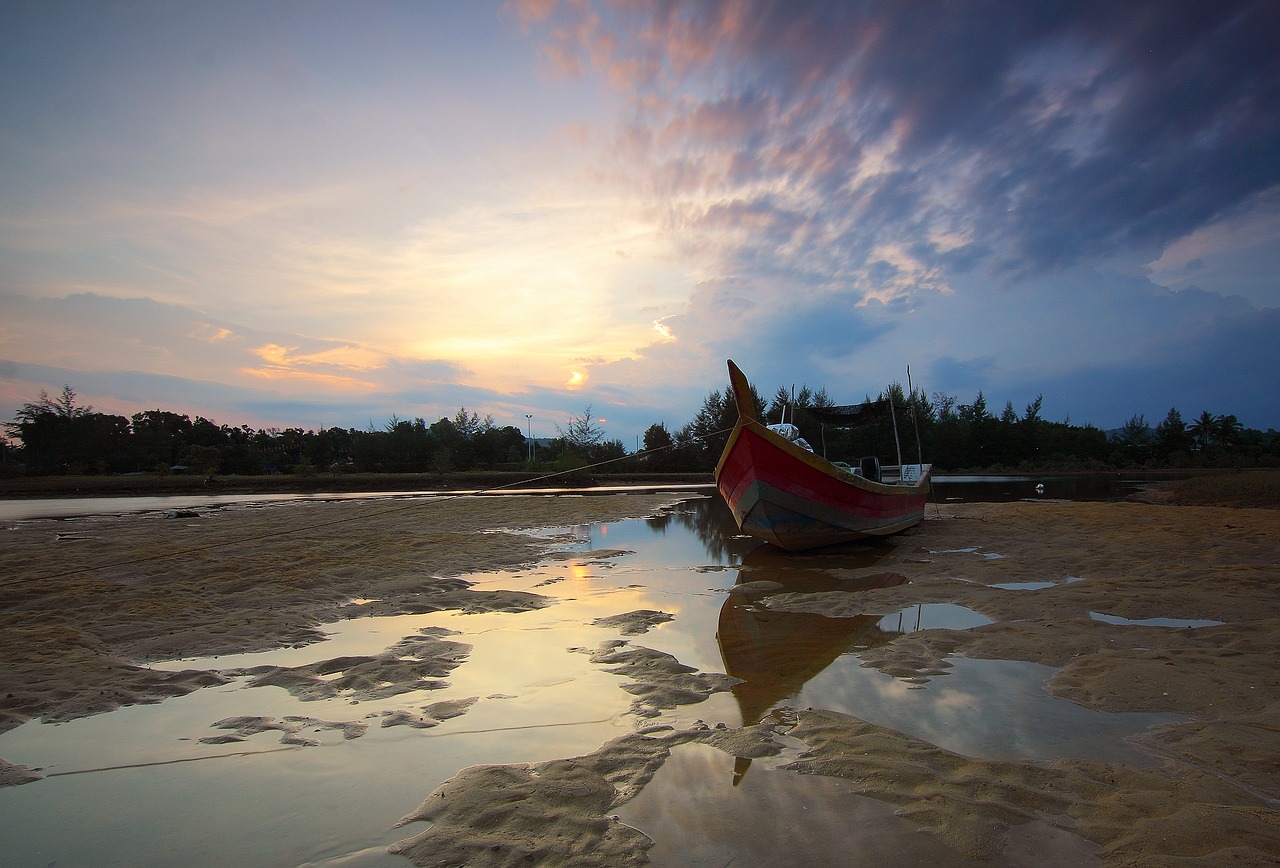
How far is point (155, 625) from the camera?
5.91 m

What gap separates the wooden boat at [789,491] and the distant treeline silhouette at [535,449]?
113 ft

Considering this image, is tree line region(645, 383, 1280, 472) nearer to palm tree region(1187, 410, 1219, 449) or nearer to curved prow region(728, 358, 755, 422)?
palm tree region(1187, 410, 1219, 449)

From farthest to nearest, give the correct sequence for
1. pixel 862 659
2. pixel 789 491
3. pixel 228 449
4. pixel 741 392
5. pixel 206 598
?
pixel 228 449
pixel 789 491
pixel 741 392
pixel 206 598
pixel 862 659

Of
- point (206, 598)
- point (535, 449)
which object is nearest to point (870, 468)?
point (206, 598)

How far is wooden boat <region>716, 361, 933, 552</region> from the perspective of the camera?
1039cm

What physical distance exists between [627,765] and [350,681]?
8.31 feet

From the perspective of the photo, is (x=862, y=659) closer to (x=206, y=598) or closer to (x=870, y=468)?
(x=206, y=598)

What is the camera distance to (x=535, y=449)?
73250 millimetres

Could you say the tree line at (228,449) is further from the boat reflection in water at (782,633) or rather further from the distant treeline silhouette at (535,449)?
the boat reflection in water at (782,633)

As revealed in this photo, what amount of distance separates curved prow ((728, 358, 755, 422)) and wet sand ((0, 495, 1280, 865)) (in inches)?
108

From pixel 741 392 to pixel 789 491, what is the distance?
207cm

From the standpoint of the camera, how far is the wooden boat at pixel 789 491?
34.1 ft

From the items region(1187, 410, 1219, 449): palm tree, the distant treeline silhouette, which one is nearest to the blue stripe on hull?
the distant treeline silhouette

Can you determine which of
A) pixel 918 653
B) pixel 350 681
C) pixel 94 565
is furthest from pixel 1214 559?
pixel 94 565
